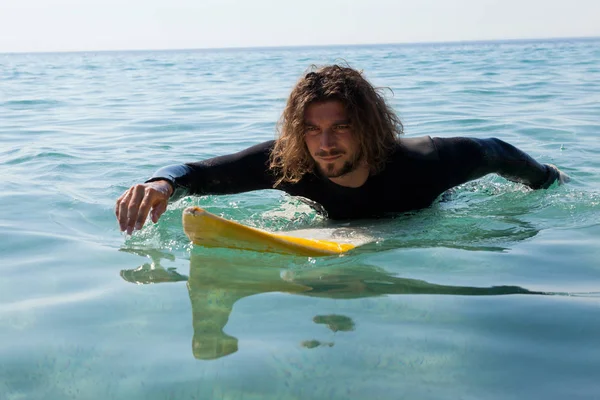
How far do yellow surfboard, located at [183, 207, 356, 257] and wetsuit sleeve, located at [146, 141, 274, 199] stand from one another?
47cm

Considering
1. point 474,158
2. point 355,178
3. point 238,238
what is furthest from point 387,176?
point 238,238

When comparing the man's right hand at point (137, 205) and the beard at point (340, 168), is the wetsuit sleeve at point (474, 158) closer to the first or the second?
the beard at point (340, 168)

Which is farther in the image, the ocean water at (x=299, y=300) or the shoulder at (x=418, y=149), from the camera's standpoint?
the shoulder at (x=418, y=149)

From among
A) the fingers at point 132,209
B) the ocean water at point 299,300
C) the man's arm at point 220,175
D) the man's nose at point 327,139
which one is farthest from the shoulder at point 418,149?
the fingers at point 132,209

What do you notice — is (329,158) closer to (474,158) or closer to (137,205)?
(474,158)

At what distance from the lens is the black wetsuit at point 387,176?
398 centimetres

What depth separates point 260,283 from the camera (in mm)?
3064

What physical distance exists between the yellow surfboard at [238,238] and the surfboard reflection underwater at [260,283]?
0.14ft

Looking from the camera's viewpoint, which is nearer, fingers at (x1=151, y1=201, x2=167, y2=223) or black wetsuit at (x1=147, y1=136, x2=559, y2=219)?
fingers at (x1=151, y1=201, x2=167, y2=223)

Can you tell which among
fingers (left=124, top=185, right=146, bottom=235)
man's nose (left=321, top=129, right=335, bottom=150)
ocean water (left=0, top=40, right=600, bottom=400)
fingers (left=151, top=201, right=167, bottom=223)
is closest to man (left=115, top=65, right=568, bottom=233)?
man's nose (left=321, top=129, right=335, bottom=150)

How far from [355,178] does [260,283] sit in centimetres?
113

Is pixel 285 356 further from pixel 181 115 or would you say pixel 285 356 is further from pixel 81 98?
pixel 81 98

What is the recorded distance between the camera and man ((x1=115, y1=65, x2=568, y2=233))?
12.6 ft

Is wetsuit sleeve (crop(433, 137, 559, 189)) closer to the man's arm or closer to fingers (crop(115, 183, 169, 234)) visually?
the man's arm
